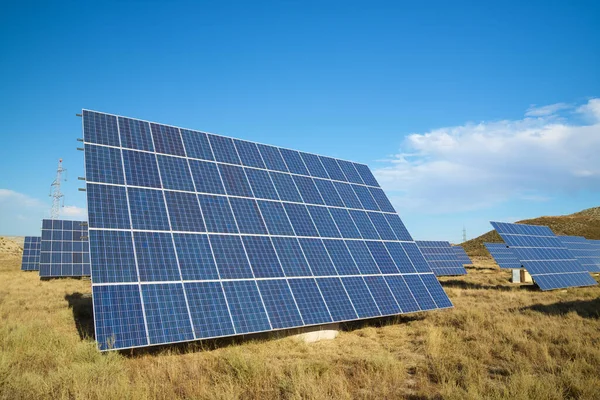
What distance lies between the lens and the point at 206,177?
1444 centimetres

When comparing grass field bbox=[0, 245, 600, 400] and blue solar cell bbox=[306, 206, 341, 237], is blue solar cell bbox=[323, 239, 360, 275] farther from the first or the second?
grass field bbox=[0, 245, 600, 400]

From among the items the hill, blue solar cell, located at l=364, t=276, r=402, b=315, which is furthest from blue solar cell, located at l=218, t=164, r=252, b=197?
the hill

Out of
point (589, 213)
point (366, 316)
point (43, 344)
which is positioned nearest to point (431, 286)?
point (366, 316)

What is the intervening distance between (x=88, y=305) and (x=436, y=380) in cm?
1404

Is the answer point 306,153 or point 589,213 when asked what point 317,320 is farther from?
point 589,213

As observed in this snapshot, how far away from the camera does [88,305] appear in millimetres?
17141

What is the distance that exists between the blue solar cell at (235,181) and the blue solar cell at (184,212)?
1.64 m

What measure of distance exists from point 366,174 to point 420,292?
7.06 metres

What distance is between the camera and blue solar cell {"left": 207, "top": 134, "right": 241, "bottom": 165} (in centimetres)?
1580

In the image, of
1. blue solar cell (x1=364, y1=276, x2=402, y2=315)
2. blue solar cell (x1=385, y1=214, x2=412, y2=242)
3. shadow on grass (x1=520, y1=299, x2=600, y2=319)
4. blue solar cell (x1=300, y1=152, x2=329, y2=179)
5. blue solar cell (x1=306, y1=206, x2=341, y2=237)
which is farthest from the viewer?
blue solar cell (x1=300, y1=152, x2=329, y2=179)

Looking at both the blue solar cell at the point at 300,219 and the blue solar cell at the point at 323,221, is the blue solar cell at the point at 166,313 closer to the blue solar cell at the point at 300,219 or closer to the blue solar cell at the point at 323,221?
the blue solar cell at the point at 300,219

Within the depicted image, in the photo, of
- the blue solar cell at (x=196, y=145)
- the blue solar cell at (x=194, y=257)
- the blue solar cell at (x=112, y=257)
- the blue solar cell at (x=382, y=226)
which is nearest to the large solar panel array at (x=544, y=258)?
the blue solar cell at (x=382, y=226)

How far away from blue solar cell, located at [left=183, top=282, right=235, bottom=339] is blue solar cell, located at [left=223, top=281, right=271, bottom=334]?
19cm

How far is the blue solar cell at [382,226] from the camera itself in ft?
57.4
